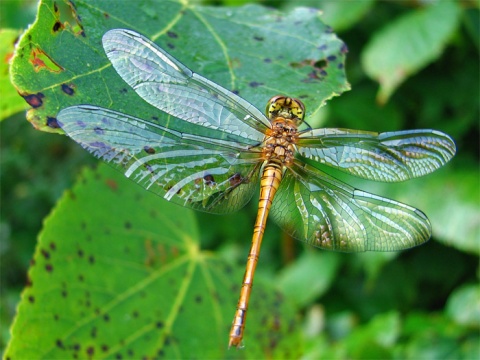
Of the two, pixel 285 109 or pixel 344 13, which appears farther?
pixel 344 13

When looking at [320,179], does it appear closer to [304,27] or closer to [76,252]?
[304,27]

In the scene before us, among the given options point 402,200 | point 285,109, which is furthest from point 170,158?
point 402,200

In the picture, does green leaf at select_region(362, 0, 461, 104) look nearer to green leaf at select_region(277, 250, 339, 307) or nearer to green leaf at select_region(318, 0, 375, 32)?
green leaf at select_region(318, 0, 375, 32)

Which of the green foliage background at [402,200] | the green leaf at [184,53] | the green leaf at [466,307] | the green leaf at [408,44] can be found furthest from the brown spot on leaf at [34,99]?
the green leaf at [466,307]

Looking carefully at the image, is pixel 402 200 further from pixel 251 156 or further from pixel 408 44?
pixel 251 156

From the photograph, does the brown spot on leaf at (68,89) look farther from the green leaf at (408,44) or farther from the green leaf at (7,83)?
the green leaf at (408,44)

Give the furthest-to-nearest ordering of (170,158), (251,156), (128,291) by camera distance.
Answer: (128,291)
(251,156)
(170,158)

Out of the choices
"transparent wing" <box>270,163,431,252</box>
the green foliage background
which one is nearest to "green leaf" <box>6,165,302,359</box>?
the green foliage background
